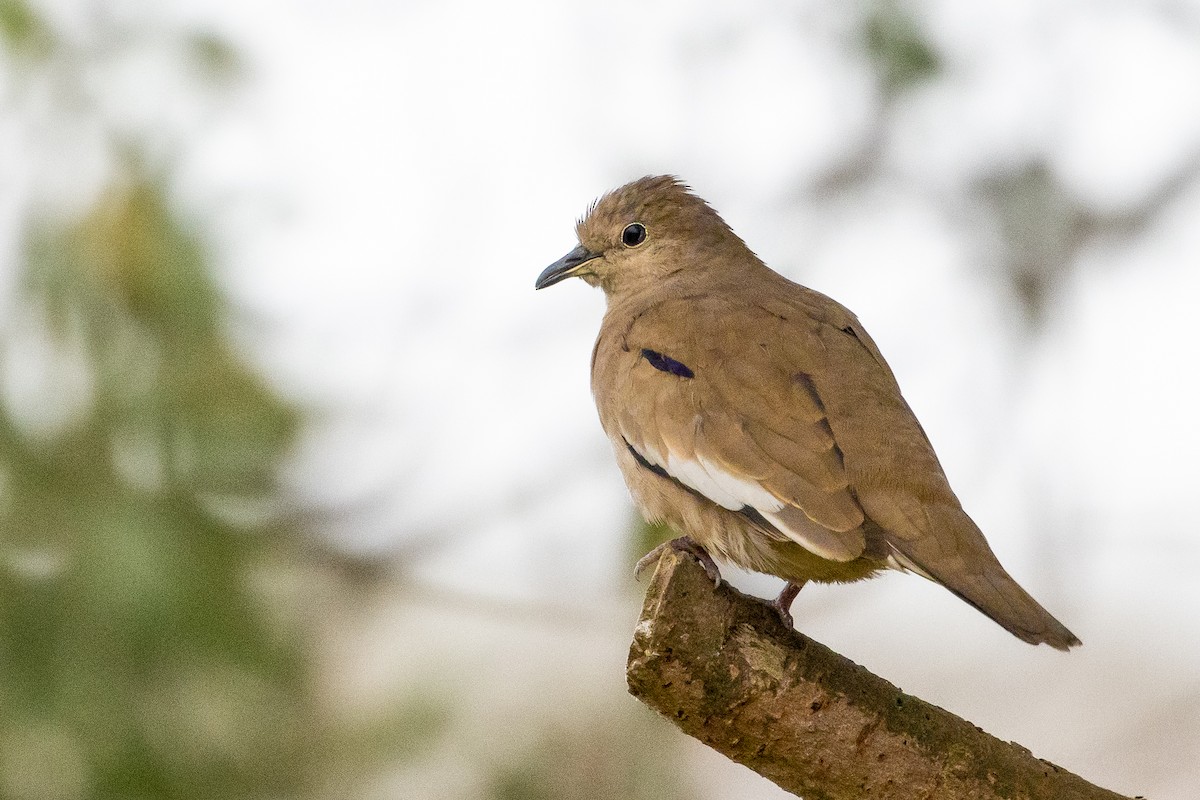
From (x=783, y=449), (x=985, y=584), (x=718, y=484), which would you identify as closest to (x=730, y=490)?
(x=718, y=484)

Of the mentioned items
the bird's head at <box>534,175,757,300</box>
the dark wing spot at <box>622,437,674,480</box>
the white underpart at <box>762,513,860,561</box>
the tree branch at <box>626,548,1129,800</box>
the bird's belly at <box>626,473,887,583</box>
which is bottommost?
the tree branch at <box>626,548,1129,800</box>

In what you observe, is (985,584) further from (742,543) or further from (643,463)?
(643,463)

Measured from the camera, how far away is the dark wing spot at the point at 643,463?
4250 millimetres

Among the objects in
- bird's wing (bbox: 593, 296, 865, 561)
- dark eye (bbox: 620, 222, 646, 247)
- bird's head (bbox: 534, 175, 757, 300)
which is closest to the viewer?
bird's wing (bbox: 593, 296, 865, 561)

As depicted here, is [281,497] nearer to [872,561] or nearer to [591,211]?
[591,211]

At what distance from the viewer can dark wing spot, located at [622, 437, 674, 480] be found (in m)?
4.25

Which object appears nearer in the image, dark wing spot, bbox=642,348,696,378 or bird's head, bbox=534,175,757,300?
dark wing spot, bbox=642,348,696,378

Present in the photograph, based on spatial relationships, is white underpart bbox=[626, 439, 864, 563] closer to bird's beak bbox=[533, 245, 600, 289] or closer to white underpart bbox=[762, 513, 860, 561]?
white underpart bbox=[762, 513, 860, 561]

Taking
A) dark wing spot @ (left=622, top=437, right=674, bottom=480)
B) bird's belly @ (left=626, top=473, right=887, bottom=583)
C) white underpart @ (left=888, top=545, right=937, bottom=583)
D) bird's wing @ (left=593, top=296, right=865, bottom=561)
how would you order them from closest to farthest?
1. white underpart @ (left=888, top=545, right=937, bottom=583)
2. bird's wing @ (left=593, top=296, right=865, bottom=561)
3. bird's belly @ (left=626, top=473, right=887, bottom=583)
4. dark wing spot @ (left=622, top=437, right=674, bottom=480)

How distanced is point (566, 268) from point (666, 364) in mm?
1528

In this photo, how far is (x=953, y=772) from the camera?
3.44 m

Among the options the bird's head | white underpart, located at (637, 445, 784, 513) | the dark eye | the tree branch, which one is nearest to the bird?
white underpart, located at (637, 445, 784, 513)

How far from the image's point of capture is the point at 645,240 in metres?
5.78

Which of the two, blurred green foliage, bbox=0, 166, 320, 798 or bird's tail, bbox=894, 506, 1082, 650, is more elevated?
blurred green foliage, bbox=0, 166, 320, 798
